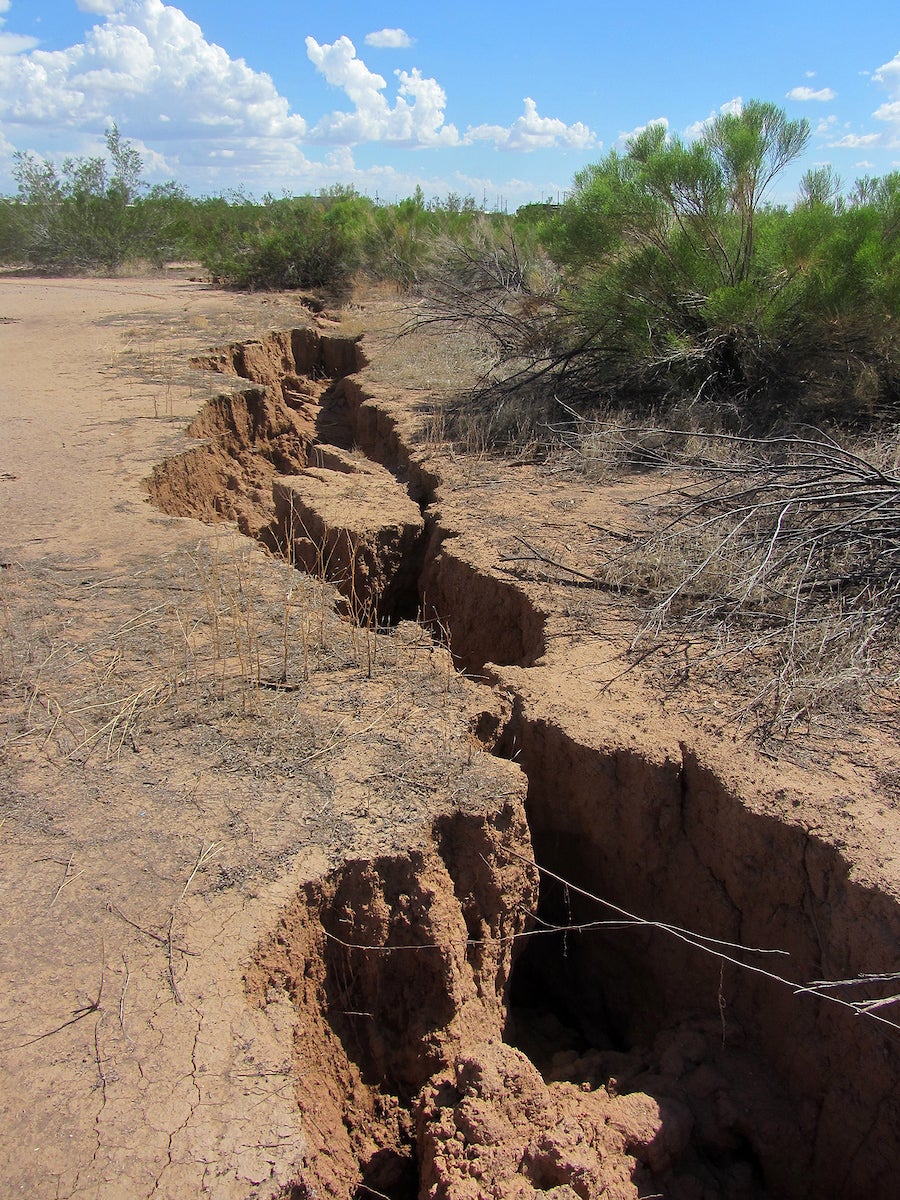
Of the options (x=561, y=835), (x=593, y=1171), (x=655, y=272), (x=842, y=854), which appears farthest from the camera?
(x=655, y=272)

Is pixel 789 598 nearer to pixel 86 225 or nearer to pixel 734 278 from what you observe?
pixel 734 278

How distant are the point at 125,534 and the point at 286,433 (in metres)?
4.80

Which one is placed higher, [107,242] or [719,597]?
[107,242]

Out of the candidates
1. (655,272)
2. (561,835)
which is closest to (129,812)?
(561,835)

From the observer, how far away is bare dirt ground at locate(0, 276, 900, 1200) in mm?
2205

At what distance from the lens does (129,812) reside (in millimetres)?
2928

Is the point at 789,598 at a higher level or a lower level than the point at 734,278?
lower

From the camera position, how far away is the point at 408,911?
2822 mm

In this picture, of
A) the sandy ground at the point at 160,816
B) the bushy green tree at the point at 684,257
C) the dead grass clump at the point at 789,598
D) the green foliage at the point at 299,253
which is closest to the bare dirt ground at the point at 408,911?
the sandy ground at the point at 160,816

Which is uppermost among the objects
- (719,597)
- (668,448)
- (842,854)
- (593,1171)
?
(668,448)

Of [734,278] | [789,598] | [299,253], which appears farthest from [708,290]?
[299,253]

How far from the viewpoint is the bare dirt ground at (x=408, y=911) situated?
221cm

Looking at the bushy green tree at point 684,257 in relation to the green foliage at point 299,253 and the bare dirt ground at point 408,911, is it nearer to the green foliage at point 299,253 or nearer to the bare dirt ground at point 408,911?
the bare dirt ground at point 408,911

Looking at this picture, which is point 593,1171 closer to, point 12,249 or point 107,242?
point 107,242
